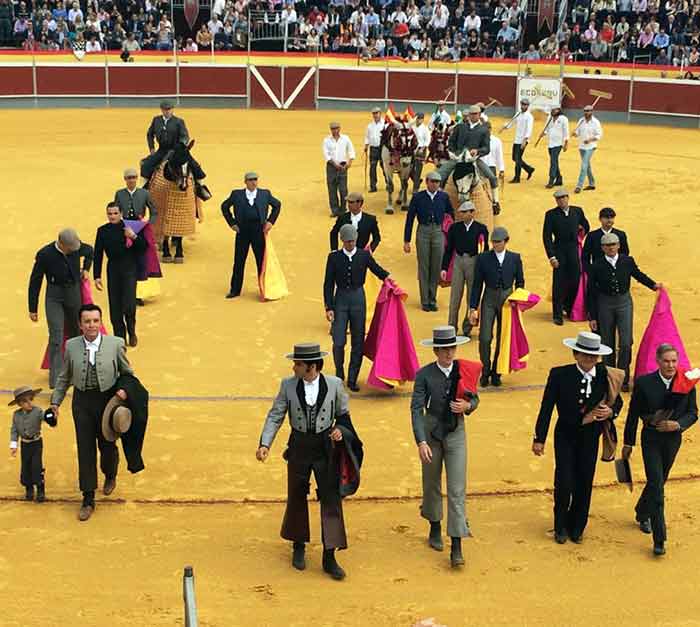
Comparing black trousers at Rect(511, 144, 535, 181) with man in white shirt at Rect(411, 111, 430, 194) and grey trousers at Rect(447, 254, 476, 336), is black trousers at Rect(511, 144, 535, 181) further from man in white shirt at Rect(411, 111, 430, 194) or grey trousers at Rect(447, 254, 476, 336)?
grey trousers at Rect(447, 254, 476, 336)

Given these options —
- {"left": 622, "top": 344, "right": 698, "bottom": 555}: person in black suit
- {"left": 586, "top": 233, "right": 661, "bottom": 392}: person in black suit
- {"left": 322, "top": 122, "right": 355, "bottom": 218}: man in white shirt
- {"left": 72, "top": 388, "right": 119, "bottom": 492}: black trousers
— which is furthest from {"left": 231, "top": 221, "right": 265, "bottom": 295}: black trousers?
{"left": 622, "top": 344, "right": 698, "bottom": 555}: person in black suit

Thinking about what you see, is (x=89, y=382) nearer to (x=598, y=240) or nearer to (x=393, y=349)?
(x=393, y=349)

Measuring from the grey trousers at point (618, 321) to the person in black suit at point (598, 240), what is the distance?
1.30ft

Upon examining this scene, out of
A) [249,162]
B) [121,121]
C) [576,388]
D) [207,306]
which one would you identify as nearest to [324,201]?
[249,162]

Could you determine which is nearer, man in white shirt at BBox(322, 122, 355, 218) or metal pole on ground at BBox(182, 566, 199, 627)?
metal pole on ground at BBox(182, 566, 199, 627)

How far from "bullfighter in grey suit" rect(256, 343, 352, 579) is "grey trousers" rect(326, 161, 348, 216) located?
11.1 meters

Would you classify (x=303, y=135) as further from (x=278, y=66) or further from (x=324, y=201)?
(x=324, y=201)

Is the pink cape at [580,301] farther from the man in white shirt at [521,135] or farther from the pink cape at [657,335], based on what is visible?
the man in white shirt at [521,135]

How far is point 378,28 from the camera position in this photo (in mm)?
33906

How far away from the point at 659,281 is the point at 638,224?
3078mm

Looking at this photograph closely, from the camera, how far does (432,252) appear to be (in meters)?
14.1

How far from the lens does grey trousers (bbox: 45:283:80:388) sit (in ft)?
36.3

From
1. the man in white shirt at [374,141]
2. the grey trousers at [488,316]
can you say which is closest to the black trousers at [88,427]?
the grey trousers at [488,316]

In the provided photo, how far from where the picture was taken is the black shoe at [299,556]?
7.77m
